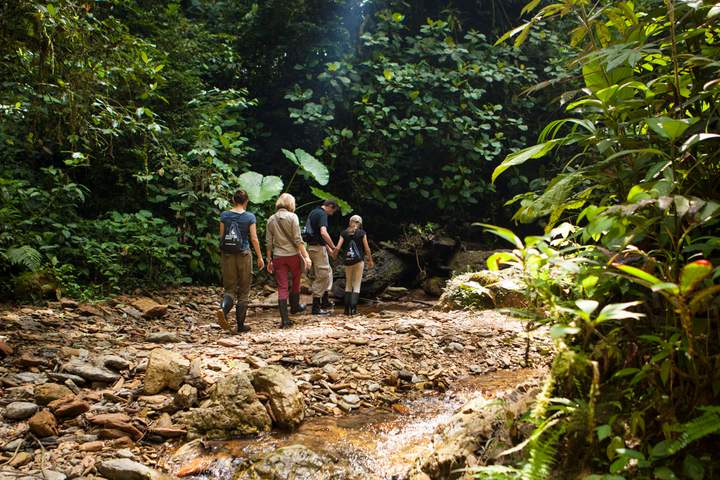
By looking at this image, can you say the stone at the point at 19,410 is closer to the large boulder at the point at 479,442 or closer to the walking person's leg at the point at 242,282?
the large boulder at the point at 479,442

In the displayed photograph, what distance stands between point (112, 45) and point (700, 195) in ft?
18.0

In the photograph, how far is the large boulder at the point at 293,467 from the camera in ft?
11.0

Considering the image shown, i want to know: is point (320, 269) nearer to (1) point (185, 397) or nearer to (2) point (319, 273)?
(2) point (319, 273)

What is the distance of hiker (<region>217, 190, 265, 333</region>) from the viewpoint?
22.6ft

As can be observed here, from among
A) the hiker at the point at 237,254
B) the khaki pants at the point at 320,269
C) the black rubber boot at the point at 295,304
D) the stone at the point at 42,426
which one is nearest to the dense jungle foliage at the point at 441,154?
the hiker at the point at 237,254

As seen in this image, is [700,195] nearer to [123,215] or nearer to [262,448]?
[262,448]

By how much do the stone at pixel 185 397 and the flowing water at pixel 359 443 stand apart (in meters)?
0.57

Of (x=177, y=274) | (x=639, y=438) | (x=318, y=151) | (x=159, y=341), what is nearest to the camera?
(x=639, y=438)

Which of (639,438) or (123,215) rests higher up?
(123,215)

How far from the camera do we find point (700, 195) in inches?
86.5

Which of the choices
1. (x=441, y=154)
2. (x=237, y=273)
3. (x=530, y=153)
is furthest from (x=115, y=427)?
(x=441, y=154)

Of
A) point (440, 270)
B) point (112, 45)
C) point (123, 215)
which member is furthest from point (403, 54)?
point (112, 45)

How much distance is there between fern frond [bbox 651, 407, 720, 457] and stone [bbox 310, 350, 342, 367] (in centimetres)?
390

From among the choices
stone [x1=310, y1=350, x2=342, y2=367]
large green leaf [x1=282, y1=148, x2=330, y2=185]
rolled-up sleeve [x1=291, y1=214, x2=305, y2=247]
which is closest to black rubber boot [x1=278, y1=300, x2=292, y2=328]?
rolled-up sleeve [x1=291, y1=214, x2=305, y2=247]
